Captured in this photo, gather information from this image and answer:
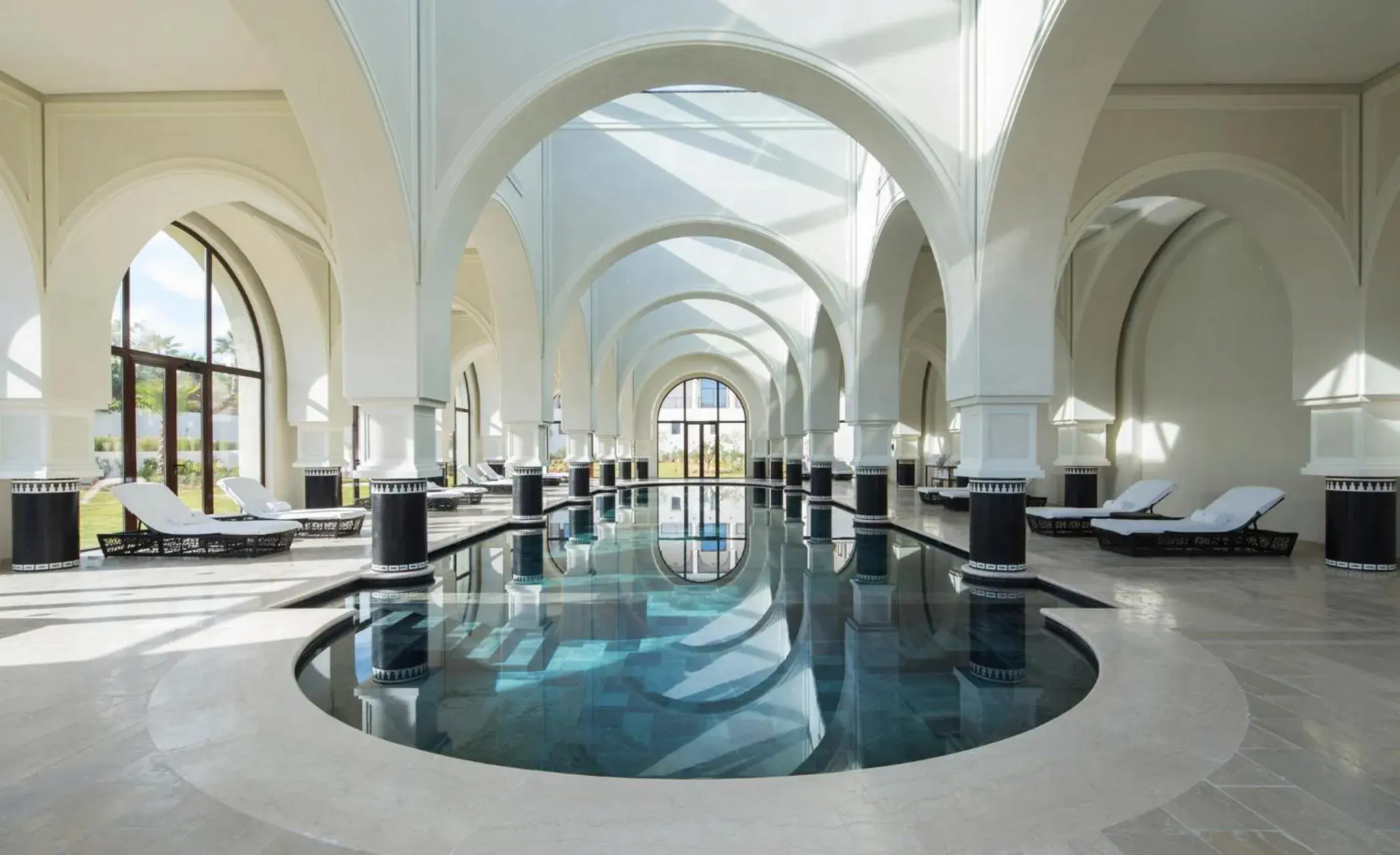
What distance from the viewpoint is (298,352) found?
13484 mm

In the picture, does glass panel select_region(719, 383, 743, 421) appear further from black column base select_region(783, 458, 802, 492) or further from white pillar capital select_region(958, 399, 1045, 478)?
white pillar capital select_region(958, 399, 1045, 478)

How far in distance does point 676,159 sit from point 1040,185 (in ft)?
28.9

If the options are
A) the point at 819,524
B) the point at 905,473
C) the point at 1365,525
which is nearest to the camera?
the point at 1365,525

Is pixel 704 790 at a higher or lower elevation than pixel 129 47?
lower

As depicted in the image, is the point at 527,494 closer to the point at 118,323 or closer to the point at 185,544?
the point at 185,544

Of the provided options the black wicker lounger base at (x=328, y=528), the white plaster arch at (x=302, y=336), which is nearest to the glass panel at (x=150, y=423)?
the white plaster arch at (x=302, y=336)

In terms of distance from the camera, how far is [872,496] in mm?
13578

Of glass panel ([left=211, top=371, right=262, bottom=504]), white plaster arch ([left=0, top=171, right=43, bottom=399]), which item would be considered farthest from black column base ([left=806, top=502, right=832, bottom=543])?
glass panel ([left=211, top=371, right=262, bottom=504])

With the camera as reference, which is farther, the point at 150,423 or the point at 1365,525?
the point at 150,423

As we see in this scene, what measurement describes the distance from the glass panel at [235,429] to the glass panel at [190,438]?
31cm

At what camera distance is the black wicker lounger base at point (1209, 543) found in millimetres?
9000

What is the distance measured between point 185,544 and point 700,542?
6500 mm

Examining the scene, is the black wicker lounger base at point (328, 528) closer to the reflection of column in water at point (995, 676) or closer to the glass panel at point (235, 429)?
the glass panel at point (235, 429)

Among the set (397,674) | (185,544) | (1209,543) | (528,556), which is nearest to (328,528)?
(185,544)
